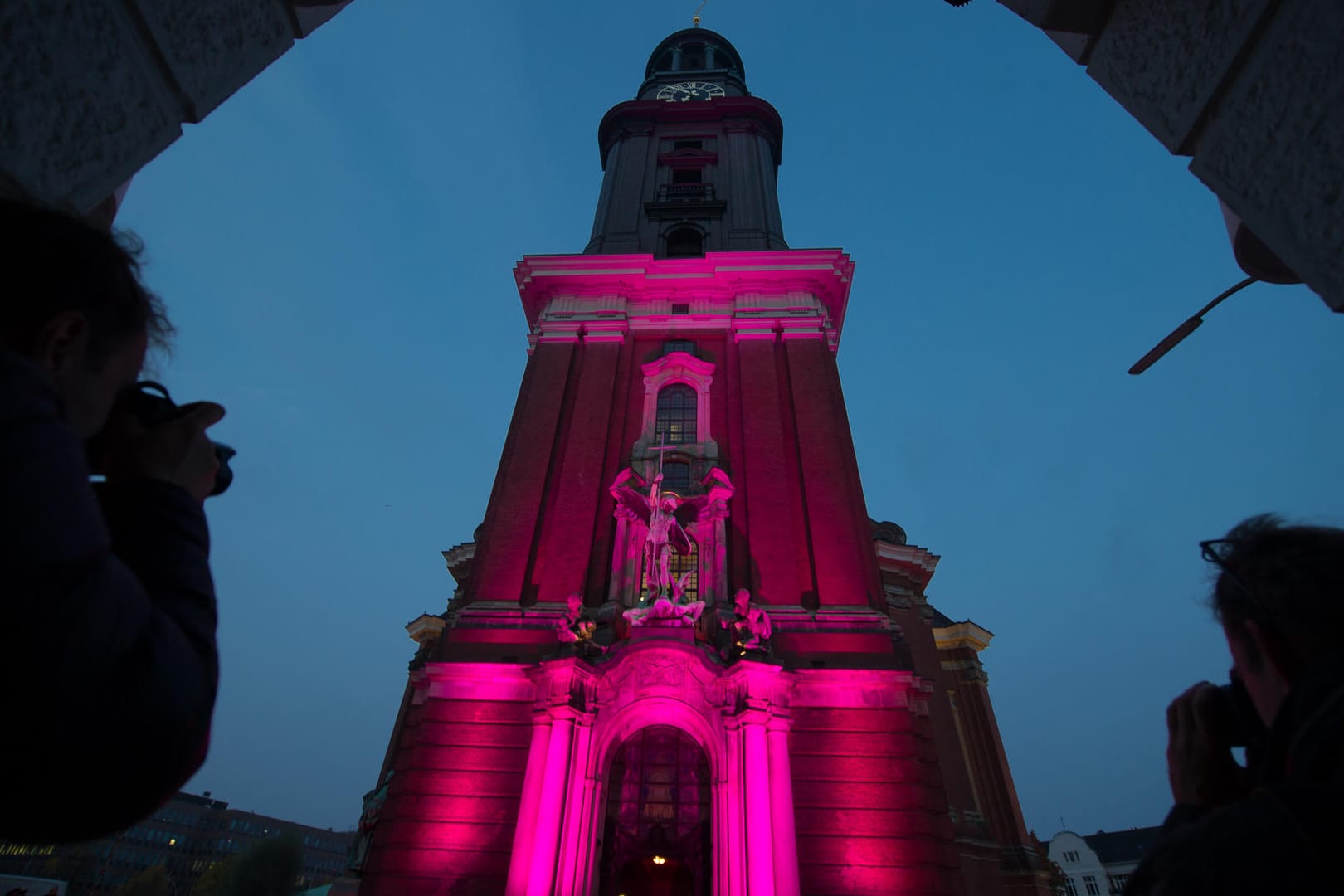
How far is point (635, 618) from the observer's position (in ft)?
38.9

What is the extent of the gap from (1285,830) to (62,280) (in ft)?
7.13

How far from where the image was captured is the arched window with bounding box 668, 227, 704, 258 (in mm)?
21375

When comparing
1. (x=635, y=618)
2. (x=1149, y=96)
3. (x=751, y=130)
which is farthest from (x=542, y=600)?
(x=751, y=130)

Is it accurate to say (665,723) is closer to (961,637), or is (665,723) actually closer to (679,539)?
(679,539)

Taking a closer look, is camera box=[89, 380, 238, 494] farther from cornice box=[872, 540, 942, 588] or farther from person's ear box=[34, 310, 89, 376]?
cornice box=[872, 540, 942, 588]

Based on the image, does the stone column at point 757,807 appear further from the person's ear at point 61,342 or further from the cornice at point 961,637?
the cornice at point 961,637

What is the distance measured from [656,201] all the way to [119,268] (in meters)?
22.3

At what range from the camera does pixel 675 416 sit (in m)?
16.8

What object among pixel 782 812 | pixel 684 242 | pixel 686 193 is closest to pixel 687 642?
pixel 782 812

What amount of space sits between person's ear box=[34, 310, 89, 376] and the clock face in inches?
1180

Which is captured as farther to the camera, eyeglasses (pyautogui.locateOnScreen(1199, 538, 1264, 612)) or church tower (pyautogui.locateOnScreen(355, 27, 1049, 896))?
church tower (pyautogui.locateOnScreen(355, 27, 1049, 896))

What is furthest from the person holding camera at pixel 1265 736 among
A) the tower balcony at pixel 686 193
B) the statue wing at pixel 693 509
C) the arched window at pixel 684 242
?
the tower balcony at pixel 686 193

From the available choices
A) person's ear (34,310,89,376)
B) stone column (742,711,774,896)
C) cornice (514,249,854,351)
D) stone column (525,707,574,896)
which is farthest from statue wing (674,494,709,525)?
person's ear (34,310,89,376)

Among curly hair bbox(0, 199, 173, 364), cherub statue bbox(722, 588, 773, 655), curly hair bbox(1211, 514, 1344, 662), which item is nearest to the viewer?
curly hair bbox(0, 199, 173, 364)
